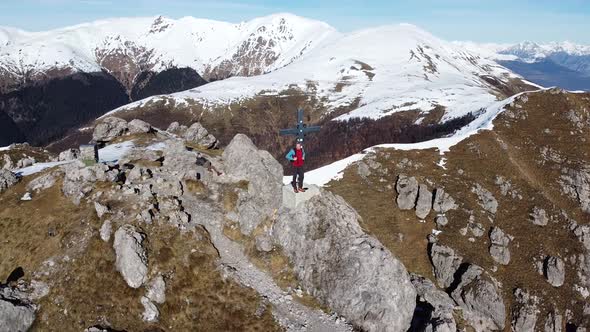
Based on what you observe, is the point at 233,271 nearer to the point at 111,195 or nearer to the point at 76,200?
the point at 111,195

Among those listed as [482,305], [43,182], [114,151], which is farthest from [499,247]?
[43,182]

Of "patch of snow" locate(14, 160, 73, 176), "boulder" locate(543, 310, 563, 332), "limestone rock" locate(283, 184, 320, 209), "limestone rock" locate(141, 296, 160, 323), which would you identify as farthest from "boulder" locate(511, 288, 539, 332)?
"patch of snow" locate(14, 160, 73, 176)

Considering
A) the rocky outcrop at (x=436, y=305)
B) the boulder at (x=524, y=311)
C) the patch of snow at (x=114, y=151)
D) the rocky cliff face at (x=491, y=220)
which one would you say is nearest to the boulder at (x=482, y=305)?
the rocky cliff face at (x=491, y=220)

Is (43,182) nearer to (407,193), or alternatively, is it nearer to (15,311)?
(15,311)

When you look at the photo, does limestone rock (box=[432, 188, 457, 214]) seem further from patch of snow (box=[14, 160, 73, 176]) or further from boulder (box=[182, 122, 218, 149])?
patch of snow (box=[14, 160, 73, 176])

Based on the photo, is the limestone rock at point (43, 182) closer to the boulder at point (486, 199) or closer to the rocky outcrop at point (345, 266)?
the rocky outcrop at point (345, 266)
